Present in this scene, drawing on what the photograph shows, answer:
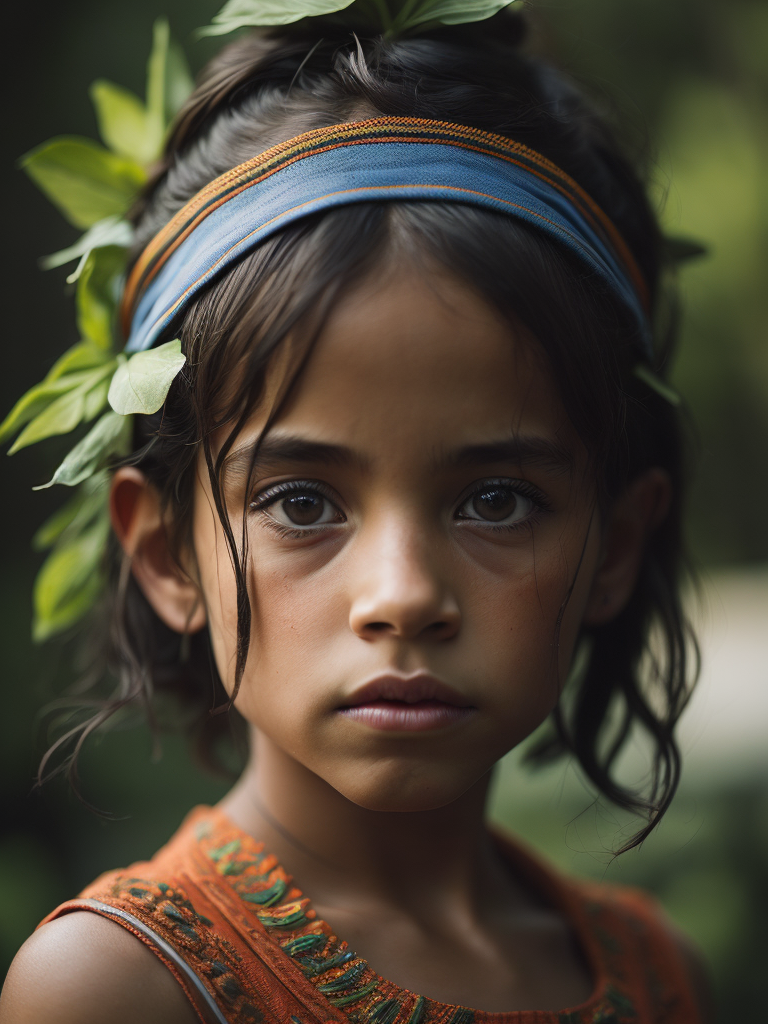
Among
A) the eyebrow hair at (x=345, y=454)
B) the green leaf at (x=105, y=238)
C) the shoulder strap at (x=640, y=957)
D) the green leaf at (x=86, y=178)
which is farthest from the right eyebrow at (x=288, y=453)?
the shoulder strap at (x=640, y=957)

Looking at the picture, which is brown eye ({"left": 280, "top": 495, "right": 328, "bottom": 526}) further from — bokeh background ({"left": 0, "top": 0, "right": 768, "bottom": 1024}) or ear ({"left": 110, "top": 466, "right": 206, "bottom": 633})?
bokeh background ({"left": 0, "top": 0, "right": 768, "bottom": 1024})

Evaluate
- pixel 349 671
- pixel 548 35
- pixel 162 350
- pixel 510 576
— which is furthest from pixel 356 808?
pixel 548 35

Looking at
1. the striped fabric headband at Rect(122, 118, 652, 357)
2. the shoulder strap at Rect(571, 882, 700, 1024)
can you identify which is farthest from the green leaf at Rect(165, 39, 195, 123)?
the shoulder strap at Rect(571, 882, 700, 1024)

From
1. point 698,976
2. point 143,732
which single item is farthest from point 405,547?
point 143,732

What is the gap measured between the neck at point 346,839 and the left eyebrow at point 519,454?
512 mm

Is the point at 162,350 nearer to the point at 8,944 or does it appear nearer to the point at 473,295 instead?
the point at 473,295

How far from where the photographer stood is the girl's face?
104cm

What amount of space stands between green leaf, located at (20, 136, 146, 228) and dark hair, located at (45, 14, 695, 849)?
0.14 meters

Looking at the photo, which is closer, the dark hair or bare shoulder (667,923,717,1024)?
the dark hair

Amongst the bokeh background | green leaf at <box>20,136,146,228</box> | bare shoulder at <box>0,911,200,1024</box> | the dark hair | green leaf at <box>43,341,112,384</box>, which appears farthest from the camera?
the bokeh background

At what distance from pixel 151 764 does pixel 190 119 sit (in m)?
2.17

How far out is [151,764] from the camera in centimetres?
297

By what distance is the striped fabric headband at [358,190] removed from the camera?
1.12 metres

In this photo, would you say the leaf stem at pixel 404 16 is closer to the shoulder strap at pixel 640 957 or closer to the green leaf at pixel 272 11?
the green leaf at pixel 272 11
